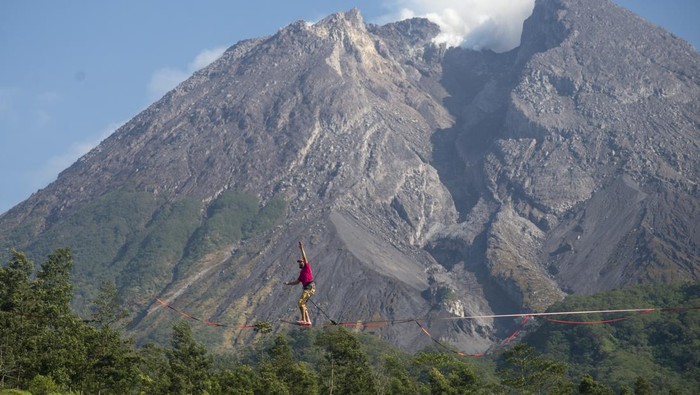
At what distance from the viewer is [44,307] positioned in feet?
237

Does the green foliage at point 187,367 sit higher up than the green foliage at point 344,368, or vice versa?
the green foliage at point 187,367

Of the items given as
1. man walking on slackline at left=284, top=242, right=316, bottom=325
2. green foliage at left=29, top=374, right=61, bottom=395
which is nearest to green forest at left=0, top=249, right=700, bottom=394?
green foliage at left=29, top=374, right=61, bottom=395

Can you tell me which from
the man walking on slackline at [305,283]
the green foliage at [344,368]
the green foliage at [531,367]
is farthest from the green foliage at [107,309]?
the man walking on slackline at [305,283]

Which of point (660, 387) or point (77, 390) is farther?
point (660, 387)

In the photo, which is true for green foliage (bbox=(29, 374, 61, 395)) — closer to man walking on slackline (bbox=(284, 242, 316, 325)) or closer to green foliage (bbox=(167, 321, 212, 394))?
green foliage (bbox=(167, 321, 212, 394))

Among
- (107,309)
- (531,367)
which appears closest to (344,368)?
(531,367)

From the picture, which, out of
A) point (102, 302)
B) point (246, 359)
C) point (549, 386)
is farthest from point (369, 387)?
point (246, 359)

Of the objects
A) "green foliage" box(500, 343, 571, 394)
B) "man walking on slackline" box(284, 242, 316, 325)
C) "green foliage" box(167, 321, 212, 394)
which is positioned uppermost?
"man walking on slackline" box(284, 242, 316, 325)

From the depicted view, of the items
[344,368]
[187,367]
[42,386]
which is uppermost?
[42,386]

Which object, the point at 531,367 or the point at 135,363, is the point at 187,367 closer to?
the point at 135,363

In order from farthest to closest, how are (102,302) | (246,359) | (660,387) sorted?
(246,359)
(660,387)
(102,302)

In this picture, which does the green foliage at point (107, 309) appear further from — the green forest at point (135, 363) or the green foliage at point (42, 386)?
the green foliage at point (42, 386)

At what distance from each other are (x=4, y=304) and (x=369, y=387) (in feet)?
99.7

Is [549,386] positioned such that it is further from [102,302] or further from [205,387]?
[102,302]
